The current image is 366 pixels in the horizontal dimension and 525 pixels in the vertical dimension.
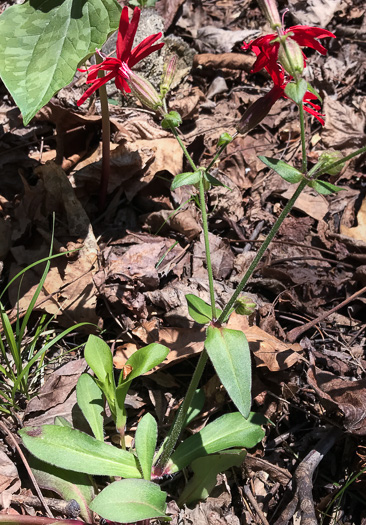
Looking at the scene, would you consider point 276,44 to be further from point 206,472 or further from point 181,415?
point 206,472

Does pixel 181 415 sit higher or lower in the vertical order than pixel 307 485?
higher

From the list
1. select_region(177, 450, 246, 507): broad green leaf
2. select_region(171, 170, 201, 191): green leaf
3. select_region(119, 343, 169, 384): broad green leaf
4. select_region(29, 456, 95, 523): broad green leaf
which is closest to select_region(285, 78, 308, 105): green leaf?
select_region(171, 170, 201, 191): green leaf

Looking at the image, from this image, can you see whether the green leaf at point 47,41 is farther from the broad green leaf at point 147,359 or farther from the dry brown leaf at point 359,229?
the dry brown leaf at point 359,229

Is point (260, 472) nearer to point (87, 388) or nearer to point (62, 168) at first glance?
point (87, 388)

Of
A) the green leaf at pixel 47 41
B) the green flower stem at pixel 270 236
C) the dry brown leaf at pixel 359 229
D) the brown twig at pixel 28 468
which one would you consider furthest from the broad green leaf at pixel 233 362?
the dry brown leaf at pixel 359 229

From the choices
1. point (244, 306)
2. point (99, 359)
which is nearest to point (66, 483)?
point (99, 359)

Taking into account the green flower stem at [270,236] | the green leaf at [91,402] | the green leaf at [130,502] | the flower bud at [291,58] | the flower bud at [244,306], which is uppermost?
the flower bud at [291,58]
